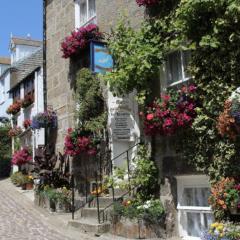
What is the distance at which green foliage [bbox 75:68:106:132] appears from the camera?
474 inches

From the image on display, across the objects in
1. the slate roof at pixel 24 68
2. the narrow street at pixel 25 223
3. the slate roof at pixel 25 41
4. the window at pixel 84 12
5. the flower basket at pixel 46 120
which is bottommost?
the narrow street at pixel 25 223

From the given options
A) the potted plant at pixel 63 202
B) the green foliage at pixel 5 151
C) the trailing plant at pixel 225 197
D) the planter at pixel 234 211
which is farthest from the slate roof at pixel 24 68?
the planter at pixel 234 211

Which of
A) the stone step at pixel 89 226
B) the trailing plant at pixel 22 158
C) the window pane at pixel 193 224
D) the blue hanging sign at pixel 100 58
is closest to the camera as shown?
the window pane at pixel 193 224

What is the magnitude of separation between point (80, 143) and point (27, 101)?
389 inches

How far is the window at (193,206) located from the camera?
28.7 ft

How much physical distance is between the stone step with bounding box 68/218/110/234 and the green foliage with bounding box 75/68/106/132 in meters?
2.55

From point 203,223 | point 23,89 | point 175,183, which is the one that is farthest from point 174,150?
point 23,89

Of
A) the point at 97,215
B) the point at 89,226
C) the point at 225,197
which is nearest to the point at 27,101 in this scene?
the point at 97,215

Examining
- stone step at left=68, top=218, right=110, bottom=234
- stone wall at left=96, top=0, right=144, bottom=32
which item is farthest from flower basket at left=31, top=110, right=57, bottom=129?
stone step at left=68, top=218, right=110, bottom=234

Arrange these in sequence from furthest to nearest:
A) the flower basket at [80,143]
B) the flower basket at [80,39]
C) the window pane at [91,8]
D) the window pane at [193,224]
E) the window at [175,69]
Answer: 1. the window pane at [91,8]
2. the flower basket at [80,39]
3. the flower basket at [80,143]
4. the window at [175,69]
5. the window pane at [193,224]

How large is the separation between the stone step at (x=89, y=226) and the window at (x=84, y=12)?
5775 mm

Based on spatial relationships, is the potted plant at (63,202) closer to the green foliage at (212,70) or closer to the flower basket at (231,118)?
the green foliage at (212,70)

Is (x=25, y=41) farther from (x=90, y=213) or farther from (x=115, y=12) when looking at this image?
(x=90, y=213)

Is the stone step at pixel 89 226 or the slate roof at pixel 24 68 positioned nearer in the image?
the stone step at pixel 89 226
